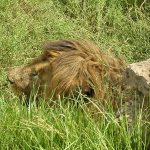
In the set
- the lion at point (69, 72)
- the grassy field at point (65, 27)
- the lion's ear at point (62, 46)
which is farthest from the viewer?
the grassy field at point (65, 27)

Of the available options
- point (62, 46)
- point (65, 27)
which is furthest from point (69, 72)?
point (65, 27)

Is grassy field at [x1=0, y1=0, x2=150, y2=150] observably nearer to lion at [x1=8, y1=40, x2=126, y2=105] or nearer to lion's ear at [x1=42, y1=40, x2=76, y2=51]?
lion at [x1=8, y1=40, x2=126, y2=105]

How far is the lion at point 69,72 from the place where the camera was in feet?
10.8

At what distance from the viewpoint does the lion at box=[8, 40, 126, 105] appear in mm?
3293

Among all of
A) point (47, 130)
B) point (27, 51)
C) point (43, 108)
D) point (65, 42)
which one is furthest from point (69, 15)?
point (47, 130)

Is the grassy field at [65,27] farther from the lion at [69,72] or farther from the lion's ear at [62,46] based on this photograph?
the lion's ear at [62,46]

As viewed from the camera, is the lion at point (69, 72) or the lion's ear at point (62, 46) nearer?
the lion at point (69, 72)

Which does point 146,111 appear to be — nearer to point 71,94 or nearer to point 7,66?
point 71,94

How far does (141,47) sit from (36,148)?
3.20 m

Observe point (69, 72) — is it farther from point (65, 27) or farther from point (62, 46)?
point (65, 27)

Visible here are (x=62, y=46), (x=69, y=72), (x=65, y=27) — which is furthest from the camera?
(x=65, y=27)

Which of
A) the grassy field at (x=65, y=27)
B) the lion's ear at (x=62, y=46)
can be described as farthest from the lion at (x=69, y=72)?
the grassy field at (x=65, y=27)

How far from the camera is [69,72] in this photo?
11.3ft

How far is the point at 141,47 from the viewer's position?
17.9 feet
